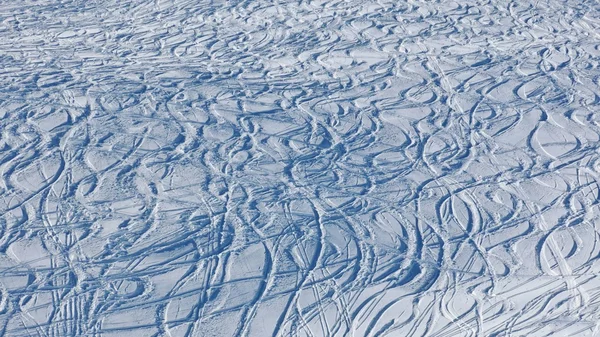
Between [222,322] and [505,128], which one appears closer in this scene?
[222,322]

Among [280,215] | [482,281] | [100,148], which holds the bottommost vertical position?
[482,281]

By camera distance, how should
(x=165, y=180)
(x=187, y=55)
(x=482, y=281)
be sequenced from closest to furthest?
(x=482, y=281) → (x=165, y=180) → (x=187, y=55)

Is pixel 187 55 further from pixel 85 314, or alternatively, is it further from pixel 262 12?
pixel 85 314

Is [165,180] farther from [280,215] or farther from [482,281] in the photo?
[482,281]

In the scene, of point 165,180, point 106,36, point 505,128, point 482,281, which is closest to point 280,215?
point 165,180

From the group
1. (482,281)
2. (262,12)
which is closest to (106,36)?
(262,12)

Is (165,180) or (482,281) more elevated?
(165,180)

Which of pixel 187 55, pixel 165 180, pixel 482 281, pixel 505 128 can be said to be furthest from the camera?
pixel 187 55
